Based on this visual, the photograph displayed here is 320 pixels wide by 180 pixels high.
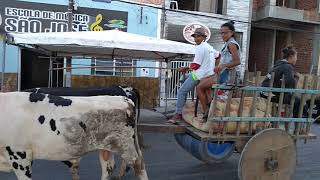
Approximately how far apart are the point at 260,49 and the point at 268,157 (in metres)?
16.6

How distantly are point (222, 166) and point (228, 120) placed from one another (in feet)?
7.30

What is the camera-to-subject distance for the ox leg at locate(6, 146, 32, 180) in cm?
456

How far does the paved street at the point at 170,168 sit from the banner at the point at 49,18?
753 cm

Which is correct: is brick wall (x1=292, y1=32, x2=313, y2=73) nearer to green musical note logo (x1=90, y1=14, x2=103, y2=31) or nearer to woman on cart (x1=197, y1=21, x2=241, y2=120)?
green musical note logo (x1=90, y1=14, x2=103, y2=31)

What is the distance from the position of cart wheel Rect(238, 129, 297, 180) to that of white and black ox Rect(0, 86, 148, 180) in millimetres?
1441

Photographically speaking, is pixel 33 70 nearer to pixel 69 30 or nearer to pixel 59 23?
Answer: pixel 59 23

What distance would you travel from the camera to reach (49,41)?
8047 millimetres

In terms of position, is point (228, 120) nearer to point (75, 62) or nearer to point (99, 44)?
point (99, 44)

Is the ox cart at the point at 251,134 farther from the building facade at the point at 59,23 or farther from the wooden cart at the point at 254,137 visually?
the building facade at the point at 59,23

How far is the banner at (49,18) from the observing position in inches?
543

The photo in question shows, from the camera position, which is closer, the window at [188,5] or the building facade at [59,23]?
the building facade at [59,23]

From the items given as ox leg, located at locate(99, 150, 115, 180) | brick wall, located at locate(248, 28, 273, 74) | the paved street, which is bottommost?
the paved street

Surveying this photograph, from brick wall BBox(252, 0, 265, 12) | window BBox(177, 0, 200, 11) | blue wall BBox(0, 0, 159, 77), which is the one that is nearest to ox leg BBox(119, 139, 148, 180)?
blue wall BBox(0, 0, 159, 77)

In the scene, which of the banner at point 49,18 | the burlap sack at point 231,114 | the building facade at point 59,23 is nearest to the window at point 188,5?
the building facade at point 59,23
